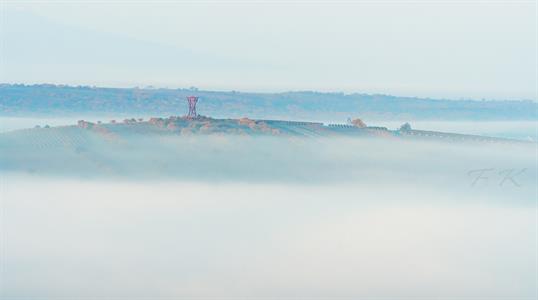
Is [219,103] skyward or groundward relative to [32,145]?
skyward

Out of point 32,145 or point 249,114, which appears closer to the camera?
A: point 32,145

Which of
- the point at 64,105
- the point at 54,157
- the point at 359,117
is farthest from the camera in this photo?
the point at 359,117

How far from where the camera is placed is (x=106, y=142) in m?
9.05

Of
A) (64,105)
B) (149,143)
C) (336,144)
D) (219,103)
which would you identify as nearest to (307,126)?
(336,144)

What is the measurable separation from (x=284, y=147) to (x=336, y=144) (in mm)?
691

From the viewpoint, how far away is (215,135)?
9.08 metres

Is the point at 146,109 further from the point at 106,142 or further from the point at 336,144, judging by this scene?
the point at 336,144

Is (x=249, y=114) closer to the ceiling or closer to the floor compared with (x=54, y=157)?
closer to the ceiling

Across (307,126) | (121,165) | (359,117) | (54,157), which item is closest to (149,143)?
(121,165)

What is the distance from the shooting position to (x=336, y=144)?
962 cm

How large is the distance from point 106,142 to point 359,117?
342cm

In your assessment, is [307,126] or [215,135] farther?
[307,126]

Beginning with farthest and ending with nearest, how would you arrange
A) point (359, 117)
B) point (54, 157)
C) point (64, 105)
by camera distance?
point (359, 117)
point (64, 105)
point (54, 157)

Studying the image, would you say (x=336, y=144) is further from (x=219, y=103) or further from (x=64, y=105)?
(x=64, y=105)
